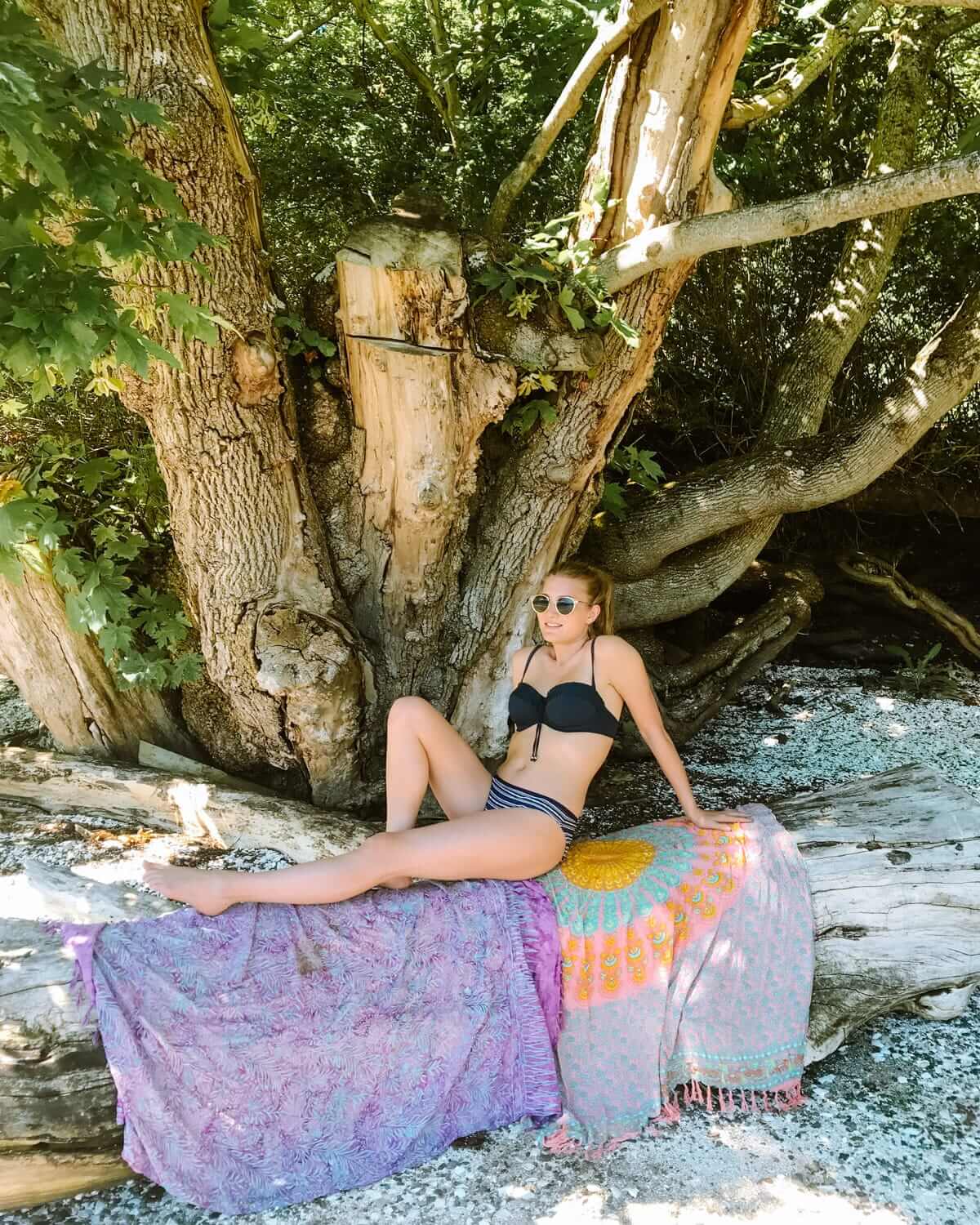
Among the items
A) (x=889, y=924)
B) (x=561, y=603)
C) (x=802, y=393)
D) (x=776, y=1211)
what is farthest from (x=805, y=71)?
(x=776, y=1211)

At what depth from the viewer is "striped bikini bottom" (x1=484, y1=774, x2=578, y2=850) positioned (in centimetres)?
299

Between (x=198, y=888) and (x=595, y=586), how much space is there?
4.93ft

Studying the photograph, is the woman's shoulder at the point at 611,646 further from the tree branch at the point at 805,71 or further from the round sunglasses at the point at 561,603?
the tree branch at the point at 805,71

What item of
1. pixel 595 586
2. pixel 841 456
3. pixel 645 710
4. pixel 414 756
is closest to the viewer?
pixel 414 756

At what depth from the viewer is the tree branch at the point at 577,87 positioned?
354 centimetres

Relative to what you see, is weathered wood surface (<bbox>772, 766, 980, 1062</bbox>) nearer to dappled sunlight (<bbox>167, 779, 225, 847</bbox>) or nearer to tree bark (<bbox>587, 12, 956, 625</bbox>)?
tree bark (<bbox>587, 12, 956, 625</bbox>)

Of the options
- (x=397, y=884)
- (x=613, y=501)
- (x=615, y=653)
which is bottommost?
(x=397, y=884)

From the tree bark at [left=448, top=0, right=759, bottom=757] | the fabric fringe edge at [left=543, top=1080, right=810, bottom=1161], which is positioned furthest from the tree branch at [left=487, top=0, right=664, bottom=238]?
the fabric fringe edge at [left=543, top=1080, right=810, bottom=1161]

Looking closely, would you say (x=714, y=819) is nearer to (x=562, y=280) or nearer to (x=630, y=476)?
(x=562, y=280)

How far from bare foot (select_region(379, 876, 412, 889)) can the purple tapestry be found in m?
0.03

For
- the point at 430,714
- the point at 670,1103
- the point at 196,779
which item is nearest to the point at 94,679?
the point at 196,779

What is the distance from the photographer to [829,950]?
9.66 ft

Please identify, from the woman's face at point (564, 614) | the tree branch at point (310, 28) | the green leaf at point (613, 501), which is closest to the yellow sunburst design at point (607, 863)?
the woman's face at point (564, 614)

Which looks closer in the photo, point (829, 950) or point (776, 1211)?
point (776, 1211)
